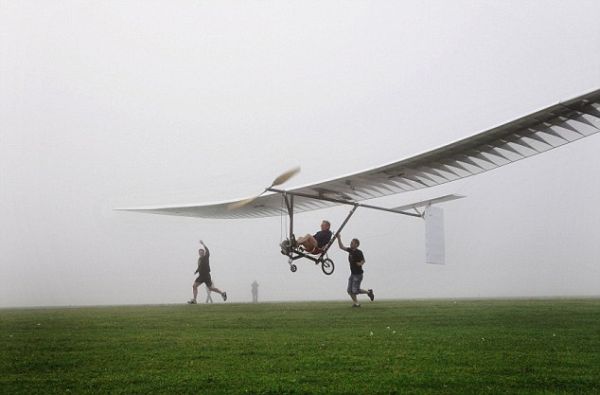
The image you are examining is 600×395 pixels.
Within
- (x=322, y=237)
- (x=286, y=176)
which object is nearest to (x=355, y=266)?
(x=322, y=237)

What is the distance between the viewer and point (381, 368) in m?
5.54

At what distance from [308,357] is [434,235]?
1224cm

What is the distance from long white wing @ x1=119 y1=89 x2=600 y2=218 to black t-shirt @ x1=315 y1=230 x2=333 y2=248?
4.19ft

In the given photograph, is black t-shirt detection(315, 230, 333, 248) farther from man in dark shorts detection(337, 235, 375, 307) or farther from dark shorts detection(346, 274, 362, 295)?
dark shorts detection(346, 274, 362, 295)

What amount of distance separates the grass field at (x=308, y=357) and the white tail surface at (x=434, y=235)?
287 inches

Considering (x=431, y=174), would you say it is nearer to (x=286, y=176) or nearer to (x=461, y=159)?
(x=461, y=159)

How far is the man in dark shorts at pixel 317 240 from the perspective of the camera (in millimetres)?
15008

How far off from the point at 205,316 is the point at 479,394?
7.81 metres

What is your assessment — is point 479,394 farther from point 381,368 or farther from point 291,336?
point 291,336

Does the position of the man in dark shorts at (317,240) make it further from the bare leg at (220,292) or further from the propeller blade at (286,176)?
the bare leg at (220,292)

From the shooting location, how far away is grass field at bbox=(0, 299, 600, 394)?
16.1 feet

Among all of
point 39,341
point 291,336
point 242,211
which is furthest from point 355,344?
point 242,211

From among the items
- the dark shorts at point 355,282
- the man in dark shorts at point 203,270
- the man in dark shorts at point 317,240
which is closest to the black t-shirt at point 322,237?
the man in dark shorts at point 317,240

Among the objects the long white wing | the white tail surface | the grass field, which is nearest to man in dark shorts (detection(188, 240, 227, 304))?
the long white wing
